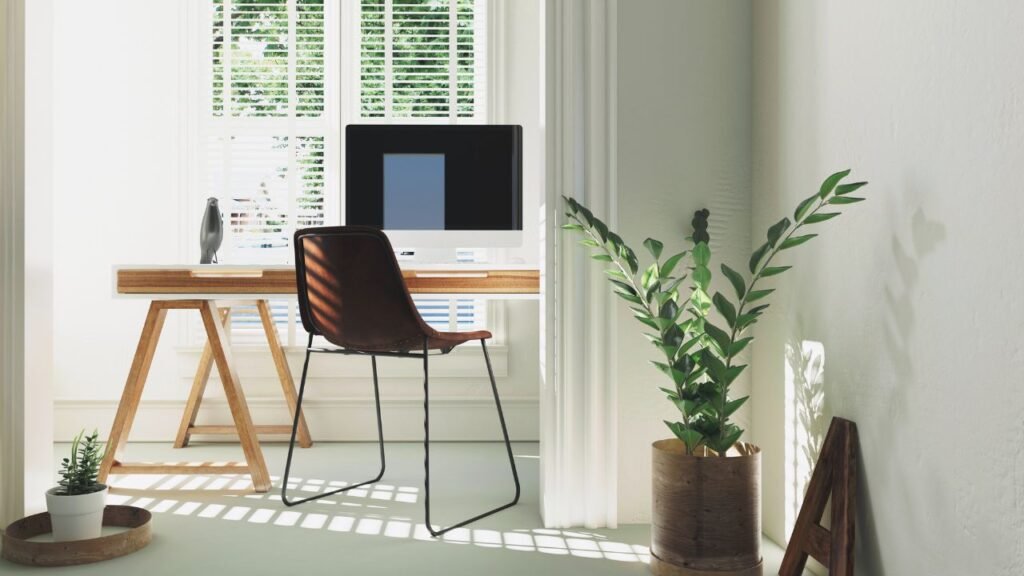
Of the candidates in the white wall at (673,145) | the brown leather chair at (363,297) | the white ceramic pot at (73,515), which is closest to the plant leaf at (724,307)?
the white wall at (673,145)

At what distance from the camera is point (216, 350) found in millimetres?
2803

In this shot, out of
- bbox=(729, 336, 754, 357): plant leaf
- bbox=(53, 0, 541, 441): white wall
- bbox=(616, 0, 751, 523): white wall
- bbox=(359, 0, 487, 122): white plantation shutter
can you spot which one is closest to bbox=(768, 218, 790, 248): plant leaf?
bbox=(729, 336, 754, 357): plant leaf

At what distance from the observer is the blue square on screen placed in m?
3.31

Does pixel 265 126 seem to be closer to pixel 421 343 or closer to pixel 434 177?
pixel 434 177

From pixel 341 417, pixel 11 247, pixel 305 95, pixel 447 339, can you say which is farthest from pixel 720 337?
pixel 305 95

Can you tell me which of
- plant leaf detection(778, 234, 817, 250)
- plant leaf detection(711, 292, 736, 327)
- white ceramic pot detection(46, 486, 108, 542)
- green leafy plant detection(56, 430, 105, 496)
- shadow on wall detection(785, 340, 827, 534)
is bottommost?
white ceramic pot detection(46, 486, 108, 542)

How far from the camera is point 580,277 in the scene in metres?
2.39

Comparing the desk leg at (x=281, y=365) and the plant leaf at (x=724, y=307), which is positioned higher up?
the plant leaf at (x=724, y=307)

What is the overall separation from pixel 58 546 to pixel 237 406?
802 millimetres

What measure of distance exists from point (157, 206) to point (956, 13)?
10.5 ft

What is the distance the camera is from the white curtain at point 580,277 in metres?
2.37

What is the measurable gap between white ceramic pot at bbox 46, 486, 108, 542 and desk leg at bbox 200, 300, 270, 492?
0.63 metres

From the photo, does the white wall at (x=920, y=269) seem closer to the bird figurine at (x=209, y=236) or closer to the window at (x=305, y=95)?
the window at (x=305, y=95)

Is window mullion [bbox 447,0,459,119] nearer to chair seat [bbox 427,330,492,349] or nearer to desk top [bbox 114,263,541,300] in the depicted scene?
desk top [bbox 114,263,541,300]
